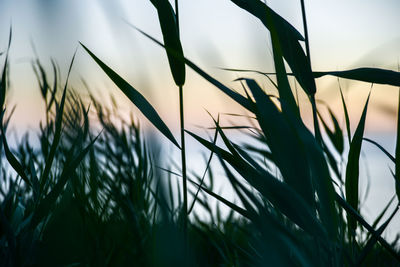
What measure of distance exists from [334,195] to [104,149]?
78 cm

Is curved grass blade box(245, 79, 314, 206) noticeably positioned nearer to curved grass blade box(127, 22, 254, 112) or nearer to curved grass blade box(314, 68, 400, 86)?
curved grass blade box(127, 22, 254, 112)

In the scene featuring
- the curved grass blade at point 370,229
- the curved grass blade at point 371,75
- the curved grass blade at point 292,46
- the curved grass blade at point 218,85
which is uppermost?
the curved grass blade at point 292,46

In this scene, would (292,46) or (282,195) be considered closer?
(282,195)

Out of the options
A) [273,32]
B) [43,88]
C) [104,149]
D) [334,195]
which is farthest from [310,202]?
[104,149]

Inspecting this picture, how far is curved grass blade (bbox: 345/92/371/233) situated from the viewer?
1.56 ft

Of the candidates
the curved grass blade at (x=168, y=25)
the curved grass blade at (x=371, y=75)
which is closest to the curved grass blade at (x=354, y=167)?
the curved grass blade at (x=371, y=75)

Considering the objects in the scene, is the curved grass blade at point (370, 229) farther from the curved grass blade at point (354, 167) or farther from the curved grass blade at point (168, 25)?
the curved grass blade at point (168, 25)

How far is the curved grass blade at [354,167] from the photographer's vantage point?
0.48 meters

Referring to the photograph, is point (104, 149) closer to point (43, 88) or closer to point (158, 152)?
point (43, 88)

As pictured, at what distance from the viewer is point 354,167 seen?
496 mm

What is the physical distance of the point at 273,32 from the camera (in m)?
0.43

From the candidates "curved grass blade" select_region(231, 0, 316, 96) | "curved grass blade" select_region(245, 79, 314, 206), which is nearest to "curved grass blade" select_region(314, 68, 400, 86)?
"curved grass blade" select_region(231, 0, 316, 96)

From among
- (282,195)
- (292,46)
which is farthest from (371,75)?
(282,195)

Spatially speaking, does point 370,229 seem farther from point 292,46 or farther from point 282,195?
point 292,46
